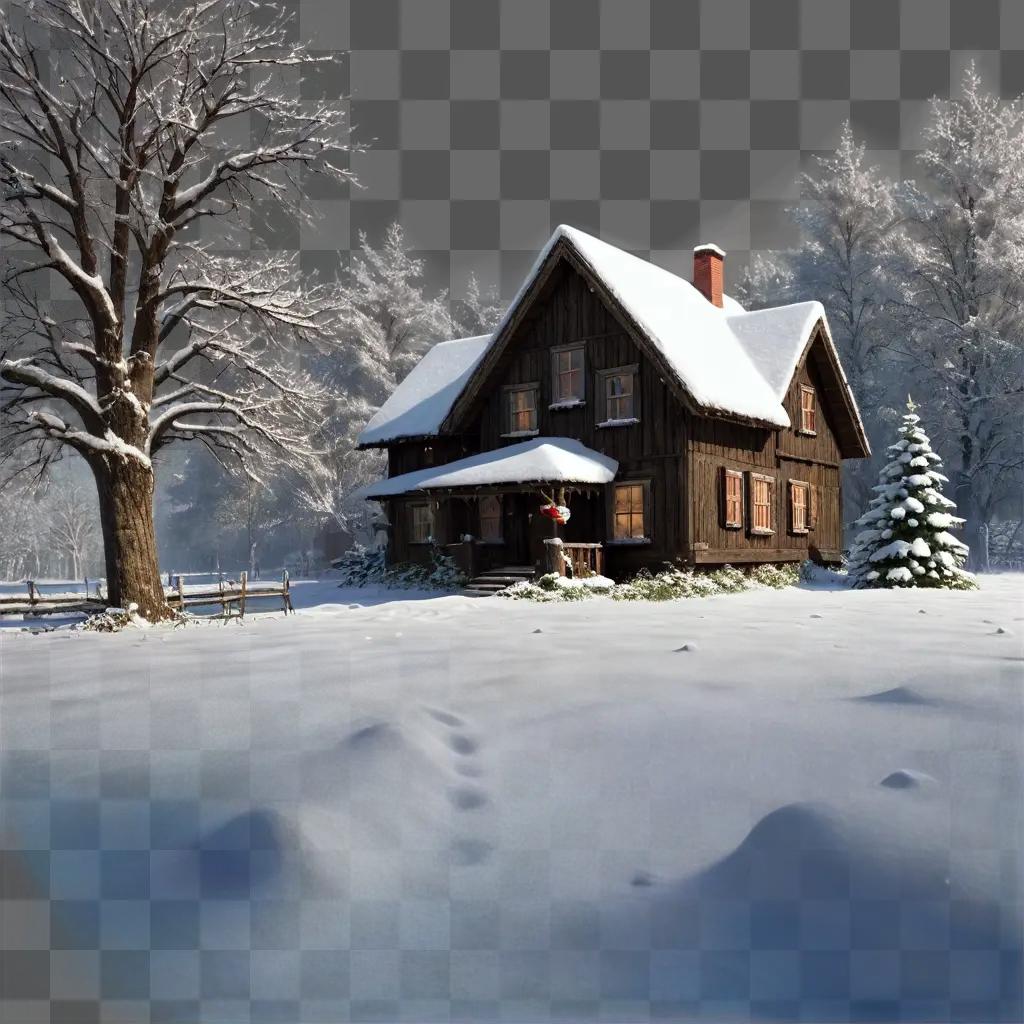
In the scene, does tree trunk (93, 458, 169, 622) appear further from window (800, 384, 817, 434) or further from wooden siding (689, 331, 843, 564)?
window (800, 384, 817, 434)

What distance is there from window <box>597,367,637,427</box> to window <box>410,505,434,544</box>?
23.9 feet

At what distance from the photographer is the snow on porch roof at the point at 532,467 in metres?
21.2

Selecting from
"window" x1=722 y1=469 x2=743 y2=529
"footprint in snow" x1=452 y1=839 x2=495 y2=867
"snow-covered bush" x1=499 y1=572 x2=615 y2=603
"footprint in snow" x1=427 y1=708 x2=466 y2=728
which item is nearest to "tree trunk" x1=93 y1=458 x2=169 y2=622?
"snow-covered bush" x1=499 y1=572 x2=615 y2=603

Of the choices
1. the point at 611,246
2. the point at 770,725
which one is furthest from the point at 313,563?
the point at 770,725

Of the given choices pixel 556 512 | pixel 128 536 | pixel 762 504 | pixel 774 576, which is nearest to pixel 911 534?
pixel 774 576

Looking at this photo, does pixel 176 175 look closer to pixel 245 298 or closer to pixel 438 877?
pixel 245 298

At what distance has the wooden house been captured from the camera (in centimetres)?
2212

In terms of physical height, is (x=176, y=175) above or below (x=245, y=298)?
above

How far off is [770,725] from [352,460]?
36.3 m

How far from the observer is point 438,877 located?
12.5 ft

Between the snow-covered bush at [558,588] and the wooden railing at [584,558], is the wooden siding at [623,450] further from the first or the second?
the snow-covered bush at [558,588]

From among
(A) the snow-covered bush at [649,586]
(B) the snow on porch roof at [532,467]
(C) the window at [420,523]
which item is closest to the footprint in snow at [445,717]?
(A) the snow-covered bush at [649,586]

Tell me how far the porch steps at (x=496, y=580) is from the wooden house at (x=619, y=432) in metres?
0.20

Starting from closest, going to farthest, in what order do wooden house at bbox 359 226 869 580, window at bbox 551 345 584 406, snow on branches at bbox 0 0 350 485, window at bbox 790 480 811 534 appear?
snow on branches at bbox 0 0 350 485 < wooden house at bbox 359 226 869 580 < window at bbox 551 345 584 406 < window at bbox 790 480 811 534
